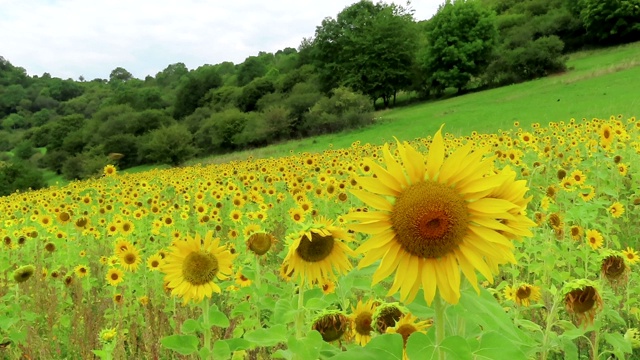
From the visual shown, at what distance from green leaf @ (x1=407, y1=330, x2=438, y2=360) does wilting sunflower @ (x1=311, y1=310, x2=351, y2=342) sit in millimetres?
593

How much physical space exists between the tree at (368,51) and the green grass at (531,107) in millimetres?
10993

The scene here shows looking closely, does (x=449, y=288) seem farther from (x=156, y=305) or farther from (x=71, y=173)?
(x=71, y=173)

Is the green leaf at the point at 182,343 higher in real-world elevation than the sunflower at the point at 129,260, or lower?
higher

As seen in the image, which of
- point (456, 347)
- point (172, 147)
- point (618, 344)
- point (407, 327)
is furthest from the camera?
point (172, 147)

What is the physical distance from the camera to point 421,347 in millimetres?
1007

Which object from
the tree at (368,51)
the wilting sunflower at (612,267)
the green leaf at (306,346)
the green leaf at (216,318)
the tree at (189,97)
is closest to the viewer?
the green leaf at (306,346)

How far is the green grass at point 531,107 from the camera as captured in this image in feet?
57.7

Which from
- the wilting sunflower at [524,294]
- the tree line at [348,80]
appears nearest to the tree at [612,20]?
the tree line at [348,80]

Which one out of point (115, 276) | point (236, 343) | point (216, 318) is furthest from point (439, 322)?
point (115, 276)

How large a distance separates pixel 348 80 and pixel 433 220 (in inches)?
1659

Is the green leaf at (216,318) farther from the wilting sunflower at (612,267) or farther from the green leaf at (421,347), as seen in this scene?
the wilting sunflower at (612,267)

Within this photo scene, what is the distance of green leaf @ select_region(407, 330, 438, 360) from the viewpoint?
3.26 ft

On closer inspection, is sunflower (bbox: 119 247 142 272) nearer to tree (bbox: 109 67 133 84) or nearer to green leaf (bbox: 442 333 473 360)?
green leaf (bbox: 442 333 473 360)

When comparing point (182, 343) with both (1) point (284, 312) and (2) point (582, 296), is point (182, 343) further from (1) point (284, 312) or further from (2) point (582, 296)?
(2) point (582, 296)
